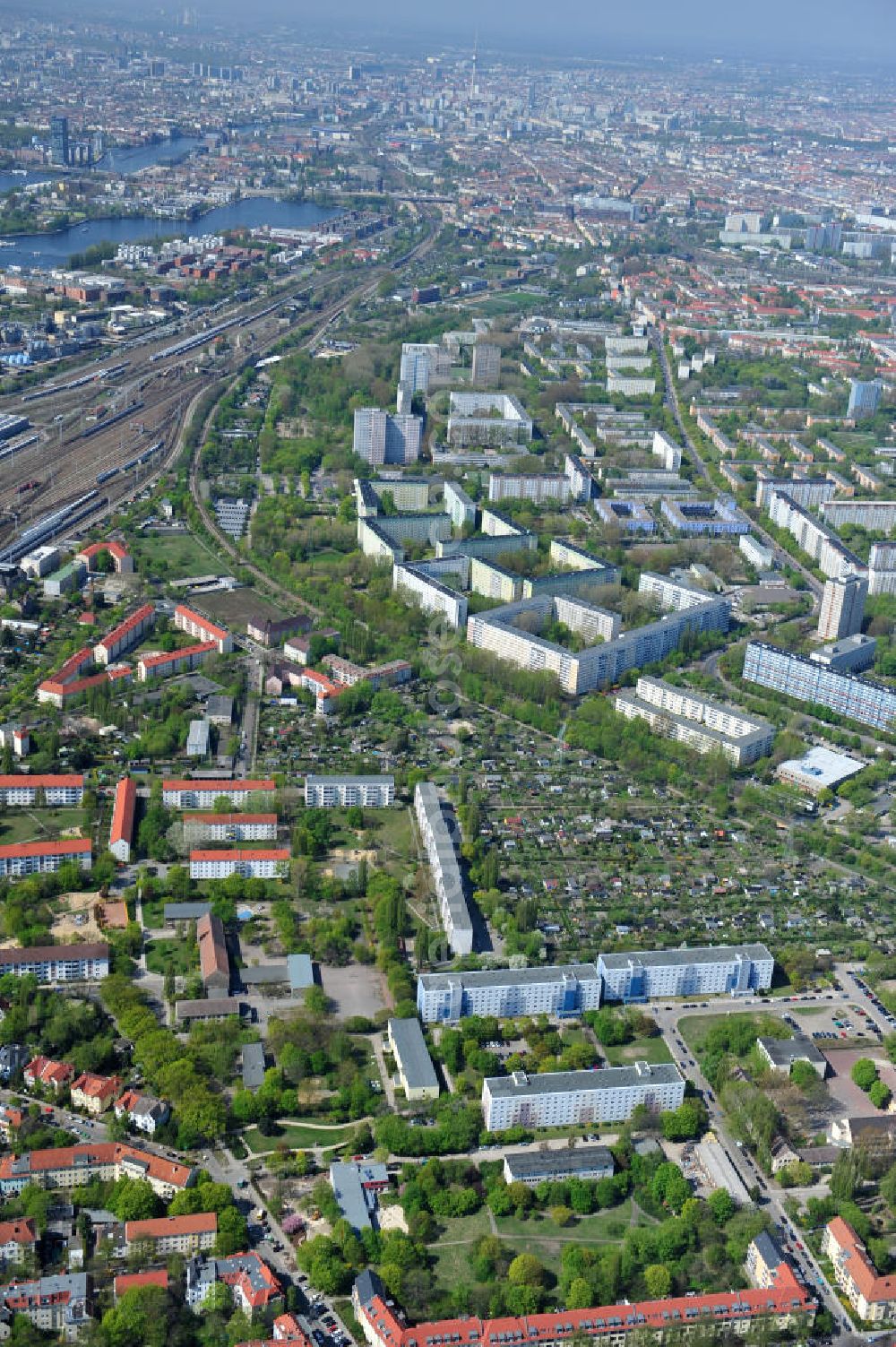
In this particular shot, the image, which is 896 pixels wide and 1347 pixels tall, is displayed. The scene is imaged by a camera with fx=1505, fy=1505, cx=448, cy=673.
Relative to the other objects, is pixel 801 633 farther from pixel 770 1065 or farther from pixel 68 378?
pixel 68 378

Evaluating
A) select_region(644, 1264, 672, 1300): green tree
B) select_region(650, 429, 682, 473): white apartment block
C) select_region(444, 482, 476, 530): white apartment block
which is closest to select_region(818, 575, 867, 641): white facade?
select_region(444, 482, 476, 530): white apartment block

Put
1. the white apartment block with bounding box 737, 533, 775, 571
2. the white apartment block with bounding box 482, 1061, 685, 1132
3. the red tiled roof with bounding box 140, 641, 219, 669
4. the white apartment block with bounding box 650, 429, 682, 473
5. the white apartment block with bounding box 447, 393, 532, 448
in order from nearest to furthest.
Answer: the white apartment block with bounding box 482, 1061, 685, 1132
the red tiled roof with bounding box 140, 641, 219, 669
the white apartment block with bounding box 737, 533, 775, 571
the white apartment block with bounding box 650, 429, 682, 473
the white apartment block with bounding box 447, 393, 532, 448

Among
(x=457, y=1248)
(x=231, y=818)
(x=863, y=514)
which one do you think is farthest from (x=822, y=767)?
(x=863, y=514)

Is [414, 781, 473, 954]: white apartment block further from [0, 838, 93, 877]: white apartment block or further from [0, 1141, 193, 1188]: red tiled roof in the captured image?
[0, 1141, 193, 1188]: red tiled roof

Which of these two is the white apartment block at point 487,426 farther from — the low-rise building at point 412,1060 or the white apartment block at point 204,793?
the low-rise building at point 412,1060

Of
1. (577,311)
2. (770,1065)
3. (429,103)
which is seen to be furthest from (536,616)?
(429,103)

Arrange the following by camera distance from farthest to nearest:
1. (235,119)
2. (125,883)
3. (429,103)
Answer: (429,103), (235,119), (125,883)
